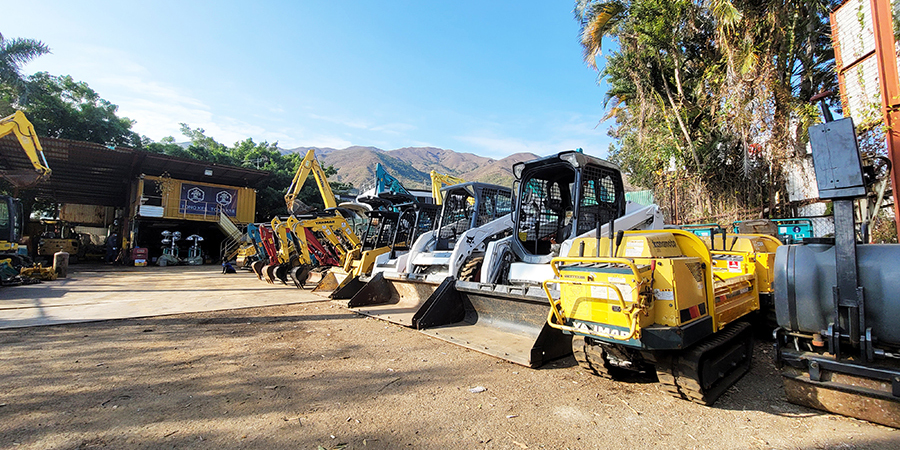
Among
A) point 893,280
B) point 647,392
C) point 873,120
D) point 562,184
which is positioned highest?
point 873,120

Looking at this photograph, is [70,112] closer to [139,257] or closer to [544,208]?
[139,257]

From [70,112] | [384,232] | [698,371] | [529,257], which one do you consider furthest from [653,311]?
[70,112]

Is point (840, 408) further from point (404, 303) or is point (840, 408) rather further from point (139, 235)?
point (139, 235)

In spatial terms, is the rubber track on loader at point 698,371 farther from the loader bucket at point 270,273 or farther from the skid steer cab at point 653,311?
the loader bucket at point 270,273

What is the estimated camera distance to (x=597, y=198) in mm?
6152

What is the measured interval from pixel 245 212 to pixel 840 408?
99.8 ft

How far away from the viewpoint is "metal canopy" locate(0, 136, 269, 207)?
21.8 m

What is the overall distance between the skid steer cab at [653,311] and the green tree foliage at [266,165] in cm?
2537

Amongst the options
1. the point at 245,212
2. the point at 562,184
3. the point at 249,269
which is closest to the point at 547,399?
the point at 562,184

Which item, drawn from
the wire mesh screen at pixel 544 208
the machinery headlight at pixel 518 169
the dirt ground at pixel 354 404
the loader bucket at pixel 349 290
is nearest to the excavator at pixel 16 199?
the dirt ground at pixel 354 404

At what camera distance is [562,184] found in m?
6.85

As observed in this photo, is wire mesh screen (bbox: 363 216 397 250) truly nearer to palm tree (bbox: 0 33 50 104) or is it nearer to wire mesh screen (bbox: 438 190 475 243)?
wire mesh screen (bbox: 438 190 475 243)

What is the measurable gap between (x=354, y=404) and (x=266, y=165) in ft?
105

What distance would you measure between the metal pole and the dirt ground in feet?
14.4
